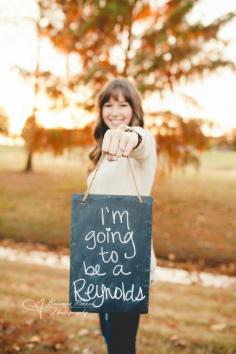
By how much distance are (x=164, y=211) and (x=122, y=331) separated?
10.2 m

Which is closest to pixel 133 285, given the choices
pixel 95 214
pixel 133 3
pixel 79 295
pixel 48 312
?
pixel 79 295

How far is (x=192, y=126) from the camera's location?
874 centimetres

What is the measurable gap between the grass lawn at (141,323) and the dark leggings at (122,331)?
1.17m

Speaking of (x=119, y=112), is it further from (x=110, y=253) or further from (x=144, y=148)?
(x=110, y=253)

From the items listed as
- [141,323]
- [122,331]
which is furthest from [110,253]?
[141,323]

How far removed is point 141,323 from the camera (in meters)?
4.57

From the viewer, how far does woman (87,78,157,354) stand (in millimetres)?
1675

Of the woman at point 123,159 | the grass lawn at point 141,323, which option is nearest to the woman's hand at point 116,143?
the woman at point 123,159

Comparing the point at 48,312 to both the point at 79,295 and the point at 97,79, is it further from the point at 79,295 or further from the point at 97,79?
the point at 97,79

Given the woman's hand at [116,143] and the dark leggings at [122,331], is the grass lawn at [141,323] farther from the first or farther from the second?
the woman's hand at [116,143]

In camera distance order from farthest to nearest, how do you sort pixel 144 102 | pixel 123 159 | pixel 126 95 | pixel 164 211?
pixel 164 211 < pixel 144 102 < pixel 126 95 < pixel 123 159

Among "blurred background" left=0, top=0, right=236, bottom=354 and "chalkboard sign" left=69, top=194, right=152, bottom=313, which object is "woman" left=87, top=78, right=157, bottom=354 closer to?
"chalkboard sign" left=69, top=194, right=152, bottom=313

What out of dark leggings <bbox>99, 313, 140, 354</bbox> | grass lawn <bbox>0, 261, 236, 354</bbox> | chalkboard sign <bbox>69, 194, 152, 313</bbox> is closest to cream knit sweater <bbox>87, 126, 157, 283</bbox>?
dark leggings <bbox>99, 313, 140, 354</bbox>

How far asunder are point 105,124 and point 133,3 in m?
6.98
